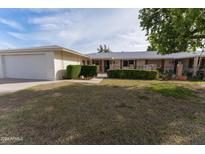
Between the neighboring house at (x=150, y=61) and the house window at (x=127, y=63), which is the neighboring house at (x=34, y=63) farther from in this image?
the house window at (x=127, y=63)

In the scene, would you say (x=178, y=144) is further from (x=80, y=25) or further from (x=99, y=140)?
(x=80, y=25)

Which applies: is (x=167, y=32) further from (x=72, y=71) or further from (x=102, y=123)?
(x=72, y=71)

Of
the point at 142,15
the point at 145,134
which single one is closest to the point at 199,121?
the point at 145,134

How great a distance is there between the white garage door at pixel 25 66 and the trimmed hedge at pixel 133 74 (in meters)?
7.08

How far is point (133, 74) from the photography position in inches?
514

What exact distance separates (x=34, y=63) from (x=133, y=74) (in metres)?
10.0

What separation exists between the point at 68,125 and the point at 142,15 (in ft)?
30.7

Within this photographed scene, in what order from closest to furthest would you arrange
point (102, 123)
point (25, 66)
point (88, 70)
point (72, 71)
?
1. point (102, 123)
2. point (25, 66)
3. point (72, 71)
4. point (88, 70)

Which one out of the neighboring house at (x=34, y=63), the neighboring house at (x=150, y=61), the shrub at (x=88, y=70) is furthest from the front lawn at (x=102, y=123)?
the neighboring house at (x=150, y=61)

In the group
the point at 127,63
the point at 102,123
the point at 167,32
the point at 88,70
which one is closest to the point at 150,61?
the point at 127,63

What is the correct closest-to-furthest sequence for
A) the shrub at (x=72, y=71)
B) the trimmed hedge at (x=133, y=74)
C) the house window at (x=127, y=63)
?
the shrub at (x=72, y=71), the trimmed hedge at (x=133, y=74), the house window at (x=127, y=63)

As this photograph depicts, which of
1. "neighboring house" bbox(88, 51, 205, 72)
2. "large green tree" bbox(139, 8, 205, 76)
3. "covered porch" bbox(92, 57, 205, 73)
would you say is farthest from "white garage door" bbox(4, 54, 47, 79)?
"covered porch" bbox(92, 57, 205, 73)

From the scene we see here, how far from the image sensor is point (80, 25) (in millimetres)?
9031

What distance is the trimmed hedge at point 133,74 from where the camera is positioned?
40.9 ft
